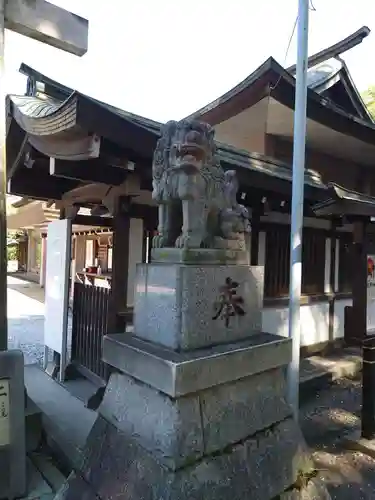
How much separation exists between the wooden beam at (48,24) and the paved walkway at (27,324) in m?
5.85

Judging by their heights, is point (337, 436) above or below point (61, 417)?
below

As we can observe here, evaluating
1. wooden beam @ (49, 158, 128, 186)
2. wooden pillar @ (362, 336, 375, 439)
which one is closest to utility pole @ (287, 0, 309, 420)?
wooden pillar @ (362, 336, 375, 439)

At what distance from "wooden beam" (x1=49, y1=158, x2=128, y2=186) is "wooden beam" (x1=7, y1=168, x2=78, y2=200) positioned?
5.74 feet

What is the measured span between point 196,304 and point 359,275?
5.73 m

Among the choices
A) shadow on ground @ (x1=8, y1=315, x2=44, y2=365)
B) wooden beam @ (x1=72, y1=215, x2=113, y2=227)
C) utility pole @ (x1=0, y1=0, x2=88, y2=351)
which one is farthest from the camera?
shadow on ground @ (x1=8, y1=315, x2=44, y2=365)

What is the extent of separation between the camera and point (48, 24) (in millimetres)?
3164

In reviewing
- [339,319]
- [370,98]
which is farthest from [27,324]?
[370,98]

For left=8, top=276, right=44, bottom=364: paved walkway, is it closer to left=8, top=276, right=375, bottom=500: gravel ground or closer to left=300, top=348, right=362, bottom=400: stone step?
left=8, top=276, right=375, bottom=500: gravel ground

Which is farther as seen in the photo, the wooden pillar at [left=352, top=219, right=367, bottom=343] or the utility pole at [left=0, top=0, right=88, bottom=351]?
the wooden pillar at [left=352, top=219, right=367, bottom=343]

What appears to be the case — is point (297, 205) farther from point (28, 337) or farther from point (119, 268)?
point (28, 337)

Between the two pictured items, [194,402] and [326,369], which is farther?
[326,369]

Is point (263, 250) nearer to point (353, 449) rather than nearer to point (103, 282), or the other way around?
point (353, 449)

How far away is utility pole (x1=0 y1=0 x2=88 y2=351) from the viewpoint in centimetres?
304

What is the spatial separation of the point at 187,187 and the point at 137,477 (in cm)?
174
